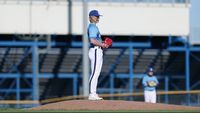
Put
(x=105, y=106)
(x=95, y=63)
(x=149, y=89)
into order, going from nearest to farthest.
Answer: (x=105, y=106) < (x=95, y=63) < (x=149, y=89)

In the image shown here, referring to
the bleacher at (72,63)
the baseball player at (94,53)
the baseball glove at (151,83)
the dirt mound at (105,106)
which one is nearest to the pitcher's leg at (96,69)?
the baseball player at (94,53)

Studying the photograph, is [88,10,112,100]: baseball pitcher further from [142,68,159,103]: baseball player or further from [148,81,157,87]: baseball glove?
[148,81,157,87]: baseball glove

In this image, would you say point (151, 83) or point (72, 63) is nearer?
point (151, 83)

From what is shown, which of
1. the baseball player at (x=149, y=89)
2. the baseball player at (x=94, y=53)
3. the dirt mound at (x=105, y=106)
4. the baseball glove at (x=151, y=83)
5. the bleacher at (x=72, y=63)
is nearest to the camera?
the dirt mound at (x=105, y=106)

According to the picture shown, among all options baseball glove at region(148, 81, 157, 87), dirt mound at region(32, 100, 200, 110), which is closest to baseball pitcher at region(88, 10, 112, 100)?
dirt mound at region(32, 100, 200, 110)

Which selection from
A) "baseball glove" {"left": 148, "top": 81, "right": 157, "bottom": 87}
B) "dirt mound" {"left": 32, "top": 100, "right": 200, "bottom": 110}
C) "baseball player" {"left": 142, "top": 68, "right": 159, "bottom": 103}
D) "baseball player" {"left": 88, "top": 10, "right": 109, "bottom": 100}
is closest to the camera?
"dirt mound" {"left": 32, "top": 100, "right": 200, "bottom": 110}

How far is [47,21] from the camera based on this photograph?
→ 118 feet

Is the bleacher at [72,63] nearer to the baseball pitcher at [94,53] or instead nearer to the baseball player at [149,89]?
the baseball player at [149,89]

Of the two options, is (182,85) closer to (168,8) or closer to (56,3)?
(168,8)

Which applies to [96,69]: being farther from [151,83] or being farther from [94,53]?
[151,83]

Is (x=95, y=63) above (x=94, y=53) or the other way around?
the other way around

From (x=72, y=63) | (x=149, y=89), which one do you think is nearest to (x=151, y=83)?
(x=149, y=89)

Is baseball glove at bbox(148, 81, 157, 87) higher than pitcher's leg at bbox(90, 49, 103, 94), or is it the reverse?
pitcher's leg at bbox(90, 49, 103, 94)

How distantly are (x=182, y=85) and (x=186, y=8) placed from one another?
529 cm
